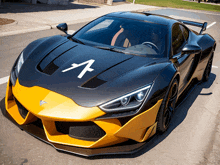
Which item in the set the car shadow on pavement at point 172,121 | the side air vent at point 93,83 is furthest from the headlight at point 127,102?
the car shadow on pavement at point 172,121

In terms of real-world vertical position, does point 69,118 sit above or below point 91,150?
above

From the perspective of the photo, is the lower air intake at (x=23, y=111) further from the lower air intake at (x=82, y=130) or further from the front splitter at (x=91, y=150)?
the lower air intake at (x=82, y=130)

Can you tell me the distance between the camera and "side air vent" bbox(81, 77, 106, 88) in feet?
8.98

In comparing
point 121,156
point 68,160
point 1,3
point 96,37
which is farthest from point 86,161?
point 1,3

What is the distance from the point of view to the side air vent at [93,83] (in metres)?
2.74

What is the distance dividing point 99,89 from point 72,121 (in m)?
0.43

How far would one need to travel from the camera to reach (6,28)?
8.45 meters

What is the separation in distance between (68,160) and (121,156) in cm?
55

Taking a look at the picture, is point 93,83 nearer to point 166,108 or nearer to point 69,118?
point 69,118

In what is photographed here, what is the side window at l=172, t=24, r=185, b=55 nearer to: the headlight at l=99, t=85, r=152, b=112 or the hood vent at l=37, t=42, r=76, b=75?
the headlight at l=99, t=85, r=152, b=112

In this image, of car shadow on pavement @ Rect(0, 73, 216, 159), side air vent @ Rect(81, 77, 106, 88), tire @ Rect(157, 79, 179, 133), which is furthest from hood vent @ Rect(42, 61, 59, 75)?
tire @ Rect(157, 79, 179, 133)

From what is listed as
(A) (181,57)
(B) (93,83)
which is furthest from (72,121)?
(A) (181,57)

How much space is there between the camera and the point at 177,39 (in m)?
4.09

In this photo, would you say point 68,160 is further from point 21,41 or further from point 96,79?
point 21,41
